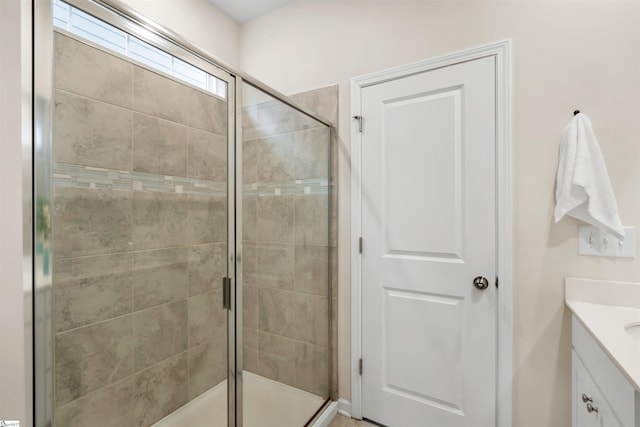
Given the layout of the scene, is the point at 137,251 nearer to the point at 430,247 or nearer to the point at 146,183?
the point at 146,183

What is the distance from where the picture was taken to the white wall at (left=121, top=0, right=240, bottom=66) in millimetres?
1762

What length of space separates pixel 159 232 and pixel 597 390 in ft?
5.59

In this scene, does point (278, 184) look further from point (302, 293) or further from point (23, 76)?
point (23, 76)

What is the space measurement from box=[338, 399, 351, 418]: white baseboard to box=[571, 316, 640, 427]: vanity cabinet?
44.3 inches

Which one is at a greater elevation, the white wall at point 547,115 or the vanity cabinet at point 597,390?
the white wall at point 547,115

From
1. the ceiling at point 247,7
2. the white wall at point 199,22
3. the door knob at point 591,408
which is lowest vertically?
the door knob at point 591,408

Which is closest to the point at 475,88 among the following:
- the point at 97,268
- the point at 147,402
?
the point at 97,268

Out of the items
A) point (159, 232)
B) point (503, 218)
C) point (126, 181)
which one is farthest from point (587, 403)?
point (126, 181)

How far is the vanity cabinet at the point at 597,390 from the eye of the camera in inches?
30.4

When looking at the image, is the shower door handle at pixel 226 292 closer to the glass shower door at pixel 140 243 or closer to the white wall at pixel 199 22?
the glass shower door at pixel 140 243

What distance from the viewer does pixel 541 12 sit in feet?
4.56

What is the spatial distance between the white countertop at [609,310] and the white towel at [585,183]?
23 centimetres

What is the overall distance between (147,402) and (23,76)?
1.35 meters

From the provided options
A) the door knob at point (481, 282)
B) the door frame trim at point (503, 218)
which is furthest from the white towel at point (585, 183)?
the door knob at point (481, 282)
